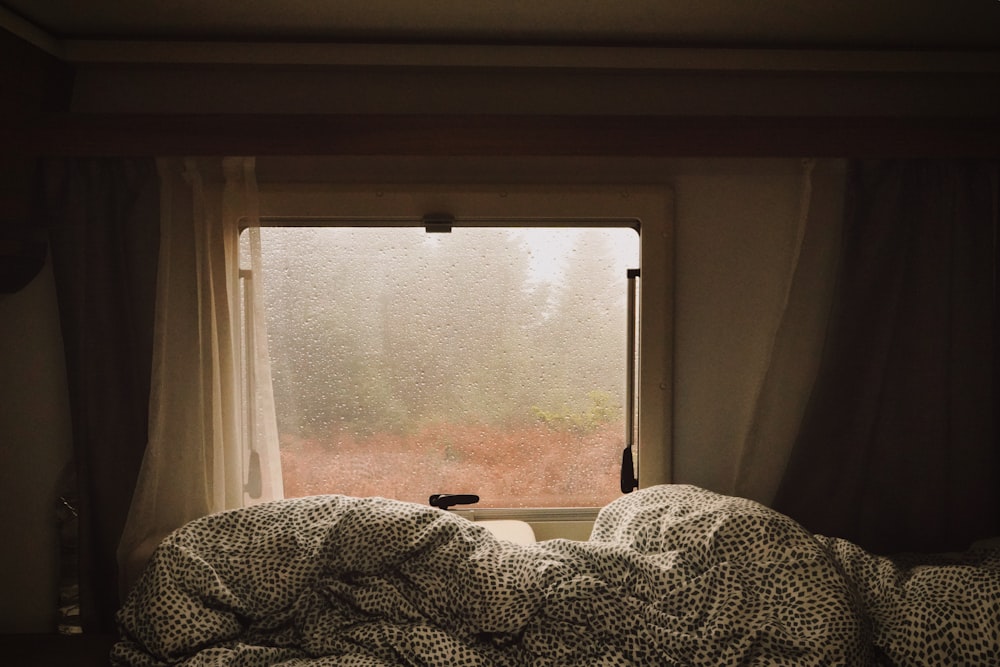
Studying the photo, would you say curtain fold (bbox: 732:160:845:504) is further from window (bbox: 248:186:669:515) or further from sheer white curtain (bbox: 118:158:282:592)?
sheer white curtain (bbox: 118:158:282:592)

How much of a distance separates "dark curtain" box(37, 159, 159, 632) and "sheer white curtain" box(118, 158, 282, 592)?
0.07m

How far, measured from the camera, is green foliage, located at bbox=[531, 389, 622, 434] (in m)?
1.95

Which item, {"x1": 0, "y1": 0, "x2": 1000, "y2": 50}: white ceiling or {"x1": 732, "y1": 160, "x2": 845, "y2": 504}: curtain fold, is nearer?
{"x1": 0, "y1": 0, "x2": 1000, "y2": 50}: white ceiling

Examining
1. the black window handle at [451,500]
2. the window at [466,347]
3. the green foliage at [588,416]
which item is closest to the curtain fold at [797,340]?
the window at [466,347]

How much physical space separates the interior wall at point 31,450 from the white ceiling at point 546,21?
74cm

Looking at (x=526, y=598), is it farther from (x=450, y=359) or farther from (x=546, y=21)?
(x=546, y=21)

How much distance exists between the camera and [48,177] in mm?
1726

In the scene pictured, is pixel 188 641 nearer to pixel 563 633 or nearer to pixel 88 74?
pixel 563 633

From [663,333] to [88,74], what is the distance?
70.5 inches

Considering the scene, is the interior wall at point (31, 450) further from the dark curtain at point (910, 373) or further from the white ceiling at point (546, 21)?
the dark curtain at point (910, 373)

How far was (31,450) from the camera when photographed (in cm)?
188

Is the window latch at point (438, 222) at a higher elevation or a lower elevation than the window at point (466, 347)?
higher

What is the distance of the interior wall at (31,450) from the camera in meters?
1.86

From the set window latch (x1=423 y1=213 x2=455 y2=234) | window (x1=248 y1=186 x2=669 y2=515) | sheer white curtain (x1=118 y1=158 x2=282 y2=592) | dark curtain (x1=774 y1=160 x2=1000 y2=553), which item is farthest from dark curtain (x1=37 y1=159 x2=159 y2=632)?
dark curtain (x1=774 y1=160 x2=1000 y2=553)
